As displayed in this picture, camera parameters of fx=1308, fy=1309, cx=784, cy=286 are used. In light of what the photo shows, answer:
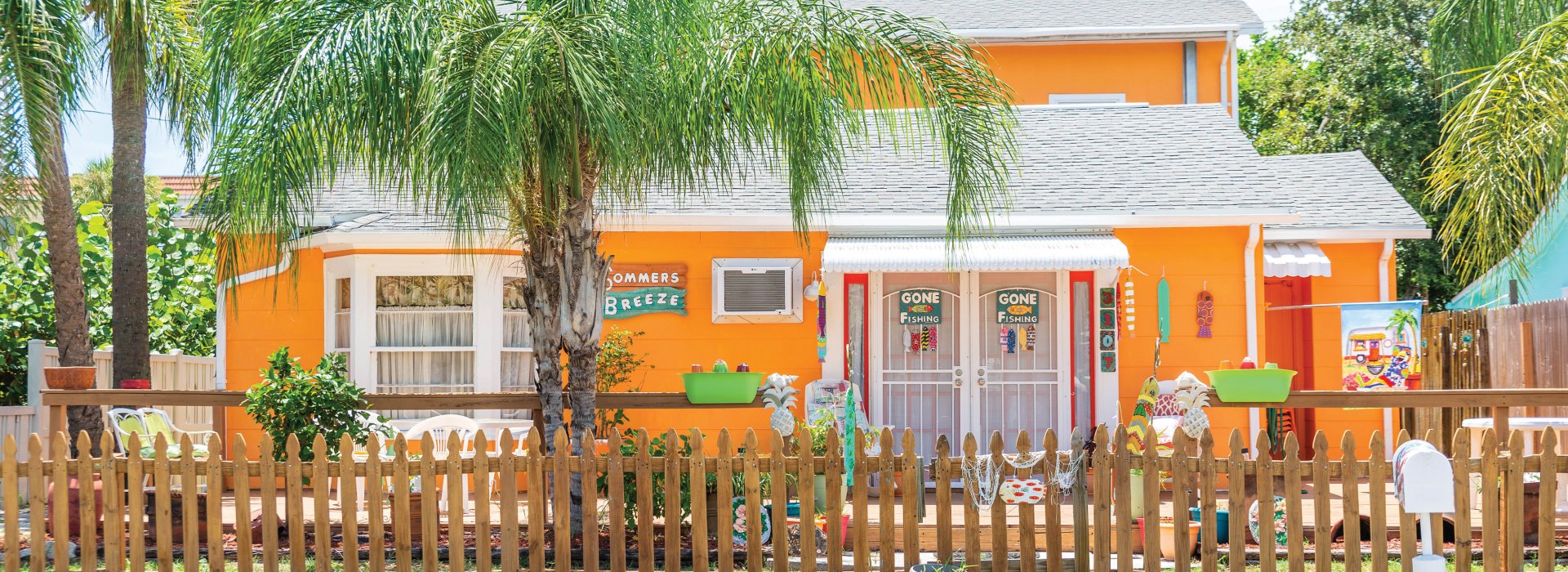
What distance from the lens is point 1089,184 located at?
1155 cm

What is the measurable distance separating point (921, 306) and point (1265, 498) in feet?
15.4

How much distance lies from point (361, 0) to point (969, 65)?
3.22 meters

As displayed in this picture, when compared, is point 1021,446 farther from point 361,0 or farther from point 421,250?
point 421,250

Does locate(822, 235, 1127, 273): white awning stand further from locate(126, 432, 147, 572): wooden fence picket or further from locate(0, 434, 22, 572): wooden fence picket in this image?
locate(0, 434, 22, 572): wooden fence picket

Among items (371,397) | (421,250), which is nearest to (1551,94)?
(371,397)

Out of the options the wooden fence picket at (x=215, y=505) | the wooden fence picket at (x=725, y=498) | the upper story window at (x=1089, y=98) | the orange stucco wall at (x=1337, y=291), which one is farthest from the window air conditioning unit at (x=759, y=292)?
the upper story window at (x=1089, y=98)

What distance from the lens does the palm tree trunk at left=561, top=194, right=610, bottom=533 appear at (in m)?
7.48

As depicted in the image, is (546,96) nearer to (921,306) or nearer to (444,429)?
(444,429)

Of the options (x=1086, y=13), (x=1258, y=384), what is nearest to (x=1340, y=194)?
(x=1086, y=13)

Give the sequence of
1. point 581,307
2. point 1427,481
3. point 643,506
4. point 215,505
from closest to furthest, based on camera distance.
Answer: point 1427,481 < point 643,506 < point 215,505 < point 581,307

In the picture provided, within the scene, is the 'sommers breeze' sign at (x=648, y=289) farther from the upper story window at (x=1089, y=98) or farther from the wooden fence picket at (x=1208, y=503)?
the upper story window at (x=1089, y=98)

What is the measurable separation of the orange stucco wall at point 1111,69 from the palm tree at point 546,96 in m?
9.75

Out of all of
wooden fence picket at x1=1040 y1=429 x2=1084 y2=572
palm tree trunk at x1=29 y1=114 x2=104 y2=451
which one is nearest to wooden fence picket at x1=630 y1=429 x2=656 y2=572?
wooden fence picket at x1=1040 y1=429 x2=1084 y2=572

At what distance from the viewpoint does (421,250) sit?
11.0 m
